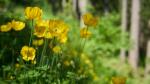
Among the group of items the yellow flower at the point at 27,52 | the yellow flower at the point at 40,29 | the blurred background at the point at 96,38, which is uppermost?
the yellow flower at the point at 40,29

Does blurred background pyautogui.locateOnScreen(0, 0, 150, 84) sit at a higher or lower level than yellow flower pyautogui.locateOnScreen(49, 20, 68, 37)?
lower

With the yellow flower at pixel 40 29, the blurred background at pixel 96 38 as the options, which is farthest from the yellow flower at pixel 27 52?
the blurred background at pixel 96 38

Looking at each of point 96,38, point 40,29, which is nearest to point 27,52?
point 40,29

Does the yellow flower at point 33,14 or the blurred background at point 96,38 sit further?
the blurred background at point 96,38

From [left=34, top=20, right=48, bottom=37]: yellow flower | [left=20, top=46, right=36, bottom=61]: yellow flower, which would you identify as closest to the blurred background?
[left=20, top=46, right=36, bottom=61]: yellow flower

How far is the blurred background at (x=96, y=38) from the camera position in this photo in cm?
528

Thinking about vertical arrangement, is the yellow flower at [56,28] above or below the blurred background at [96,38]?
above

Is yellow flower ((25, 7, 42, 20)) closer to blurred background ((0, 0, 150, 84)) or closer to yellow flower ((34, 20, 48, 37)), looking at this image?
yellow flower ((34, 20, 48, 37))

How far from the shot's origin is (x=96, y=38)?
43.0 ft

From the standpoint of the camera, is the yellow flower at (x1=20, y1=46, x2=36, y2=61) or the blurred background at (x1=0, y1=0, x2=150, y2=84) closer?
the yellow flower at (x1=20, y1=46, x2=36, y2=61)

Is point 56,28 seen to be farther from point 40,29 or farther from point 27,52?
point 27,52

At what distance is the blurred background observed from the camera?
208 inches

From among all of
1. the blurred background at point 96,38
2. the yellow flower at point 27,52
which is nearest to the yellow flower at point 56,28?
the yellow flower at point 27,52

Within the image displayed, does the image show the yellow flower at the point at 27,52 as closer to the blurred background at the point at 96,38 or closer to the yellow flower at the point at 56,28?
the yellow flower at the point at 56,28
